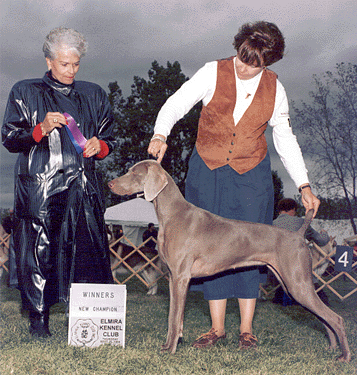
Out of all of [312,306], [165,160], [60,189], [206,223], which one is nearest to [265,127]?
[206,223]

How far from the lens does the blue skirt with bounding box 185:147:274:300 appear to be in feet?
10.1

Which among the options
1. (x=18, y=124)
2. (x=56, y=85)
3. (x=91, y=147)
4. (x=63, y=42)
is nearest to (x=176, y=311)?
(x=91, y=147)

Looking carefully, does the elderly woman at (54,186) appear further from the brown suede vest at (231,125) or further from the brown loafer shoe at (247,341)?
the brown loafer shoe at (247,341)

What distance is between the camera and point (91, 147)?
2.99m

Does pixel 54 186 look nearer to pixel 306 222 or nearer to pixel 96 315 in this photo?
pixel 96 315

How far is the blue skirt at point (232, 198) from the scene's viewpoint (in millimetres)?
3068

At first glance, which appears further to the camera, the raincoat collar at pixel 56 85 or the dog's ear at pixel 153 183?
the raincoat collar at pixel 56 85

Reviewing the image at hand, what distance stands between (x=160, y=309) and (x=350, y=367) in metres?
2.97

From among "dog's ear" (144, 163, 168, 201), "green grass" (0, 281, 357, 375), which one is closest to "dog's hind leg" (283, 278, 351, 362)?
"green grass" (0, 281, 357, 375)

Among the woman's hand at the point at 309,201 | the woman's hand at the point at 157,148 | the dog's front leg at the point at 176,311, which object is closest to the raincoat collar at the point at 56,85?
the woman's hand at the point at 157,148

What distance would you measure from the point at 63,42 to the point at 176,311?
202 centimetres

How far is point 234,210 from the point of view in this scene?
315cm

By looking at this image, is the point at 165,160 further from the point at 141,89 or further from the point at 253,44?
the point at 253,44

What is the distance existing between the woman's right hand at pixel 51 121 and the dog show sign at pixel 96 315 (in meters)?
1.10
